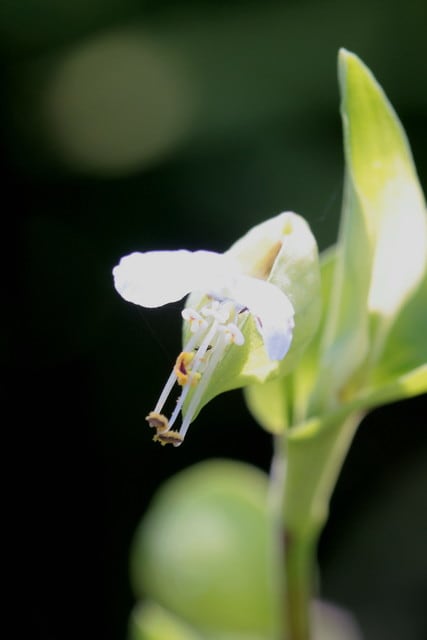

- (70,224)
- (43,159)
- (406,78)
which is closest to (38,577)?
(70,224)

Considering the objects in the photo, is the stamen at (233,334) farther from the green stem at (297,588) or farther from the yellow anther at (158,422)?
the green stem at (297,588)

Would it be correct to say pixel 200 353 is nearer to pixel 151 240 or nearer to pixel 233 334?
pixel 233 334

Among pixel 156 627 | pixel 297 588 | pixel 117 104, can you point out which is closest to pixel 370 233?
pixel 297 588

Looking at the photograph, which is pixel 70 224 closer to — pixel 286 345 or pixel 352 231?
pixel 352 231

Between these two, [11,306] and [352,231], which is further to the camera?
[11,306]

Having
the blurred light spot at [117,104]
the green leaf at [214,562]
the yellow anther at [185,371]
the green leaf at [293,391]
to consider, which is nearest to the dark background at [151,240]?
the blurred light spot at [117,104]

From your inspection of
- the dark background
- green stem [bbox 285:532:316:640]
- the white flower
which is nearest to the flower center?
the white flower

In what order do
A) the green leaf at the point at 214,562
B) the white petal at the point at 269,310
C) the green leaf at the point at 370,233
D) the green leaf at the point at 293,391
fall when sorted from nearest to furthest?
1. the white petal at the point at 269,310
2. the green leaf at the point at 370,233
3. the green leaf at the point at 293,391
4. the green leaf at the point at 214,562
